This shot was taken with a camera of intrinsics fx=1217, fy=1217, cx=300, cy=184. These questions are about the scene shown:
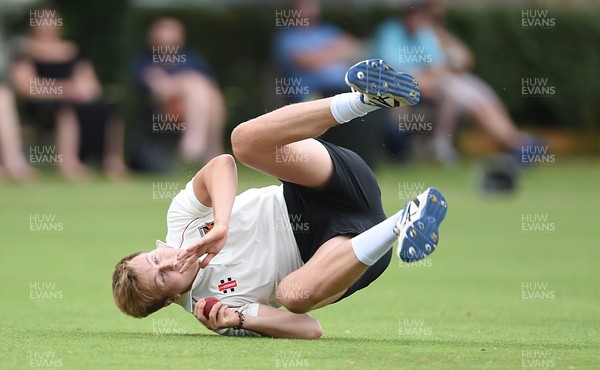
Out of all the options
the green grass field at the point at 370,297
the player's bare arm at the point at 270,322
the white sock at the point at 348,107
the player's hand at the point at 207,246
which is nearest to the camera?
the green grass field at the point at 370,297

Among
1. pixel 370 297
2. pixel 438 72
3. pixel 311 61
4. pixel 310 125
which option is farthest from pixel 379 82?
pixel 438 72

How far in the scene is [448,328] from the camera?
8461 millimetres

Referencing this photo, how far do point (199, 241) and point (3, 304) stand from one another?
10.1ft

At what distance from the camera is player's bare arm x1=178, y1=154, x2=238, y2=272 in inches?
283

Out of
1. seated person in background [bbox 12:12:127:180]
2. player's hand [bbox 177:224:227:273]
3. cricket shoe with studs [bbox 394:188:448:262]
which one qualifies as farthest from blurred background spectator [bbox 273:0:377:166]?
cricket shoe with studs [bbox 394:188:448:262]

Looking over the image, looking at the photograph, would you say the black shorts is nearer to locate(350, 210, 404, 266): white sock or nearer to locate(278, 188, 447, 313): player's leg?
locate(278, 188, 447, 313): player's leg

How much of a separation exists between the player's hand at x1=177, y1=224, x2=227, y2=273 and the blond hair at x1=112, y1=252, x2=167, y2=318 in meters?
0.29

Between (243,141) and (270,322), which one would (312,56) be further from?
(270,322)

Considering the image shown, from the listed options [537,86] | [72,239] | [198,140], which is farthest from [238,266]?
[537,86]

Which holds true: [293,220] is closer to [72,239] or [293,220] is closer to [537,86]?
[72,239]

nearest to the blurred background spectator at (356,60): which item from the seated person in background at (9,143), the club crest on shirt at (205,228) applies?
the seated person in background at (9,143)

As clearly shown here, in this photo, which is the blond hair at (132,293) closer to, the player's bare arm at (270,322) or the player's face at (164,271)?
the player's face at (164,271)

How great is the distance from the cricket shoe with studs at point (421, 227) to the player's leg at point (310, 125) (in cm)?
67

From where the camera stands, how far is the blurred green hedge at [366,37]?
25359 millimetres
